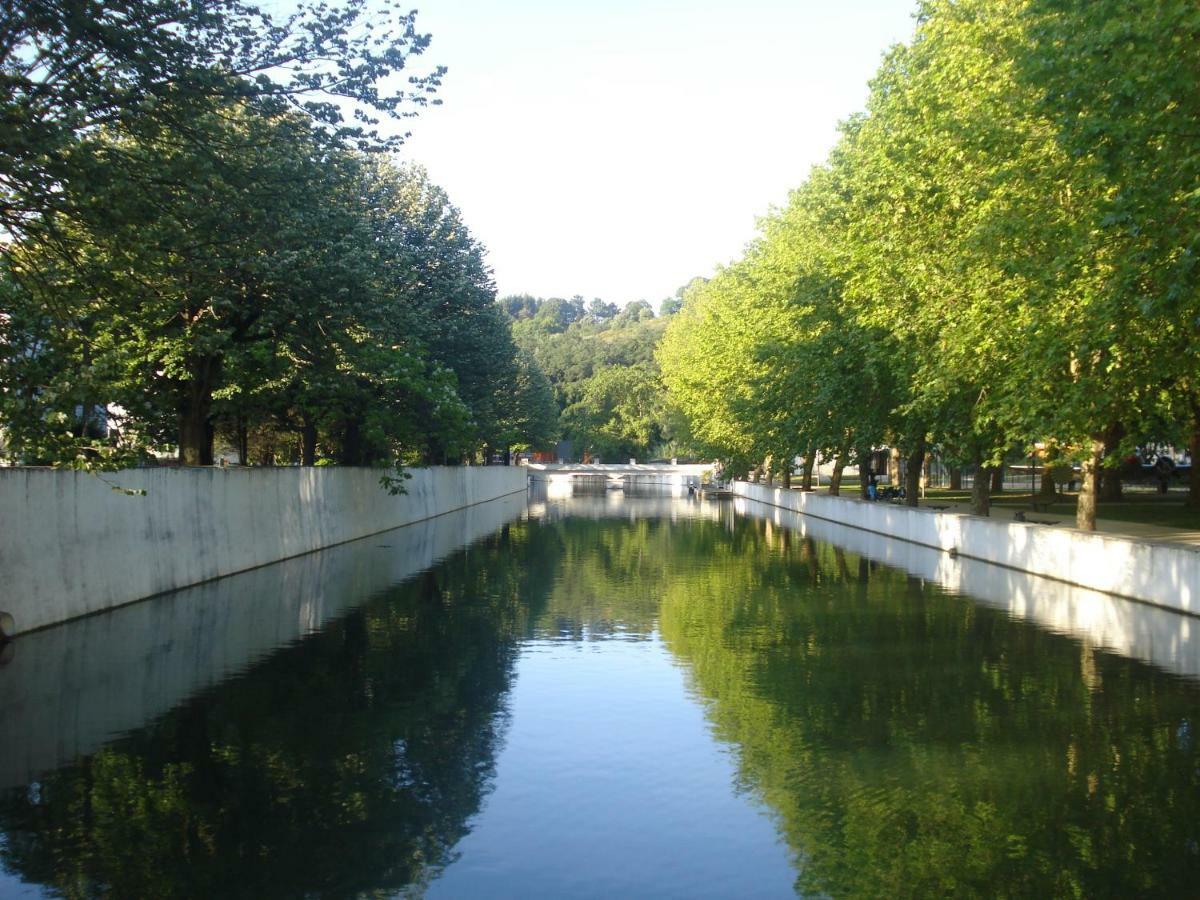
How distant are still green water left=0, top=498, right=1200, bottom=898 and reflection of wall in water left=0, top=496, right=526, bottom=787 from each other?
381 mm

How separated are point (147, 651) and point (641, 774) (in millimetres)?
8118

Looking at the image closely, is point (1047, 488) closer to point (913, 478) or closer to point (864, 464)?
point (864, 464)

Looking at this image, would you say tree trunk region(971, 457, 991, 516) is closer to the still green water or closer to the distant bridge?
the still green water

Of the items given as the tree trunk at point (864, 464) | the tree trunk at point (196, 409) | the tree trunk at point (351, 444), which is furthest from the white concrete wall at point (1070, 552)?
the tree trunk at point (196, 409)

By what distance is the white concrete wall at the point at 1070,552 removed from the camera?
20109 mm

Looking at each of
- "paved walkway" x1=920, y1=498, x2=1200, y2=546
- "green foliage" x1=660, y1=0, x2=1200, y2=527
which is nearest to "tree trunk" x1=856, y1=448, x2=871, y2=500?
"green foliage" x1=660, y1=0, x2=1200, y2=527

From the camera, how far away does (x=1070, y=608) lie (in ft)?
66.0

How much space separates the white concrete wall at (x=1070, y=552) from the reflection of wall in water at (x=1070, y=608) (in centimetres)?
30

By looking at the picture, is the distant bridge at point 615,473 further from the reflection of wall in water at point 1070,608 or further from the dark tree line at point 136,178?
the dark tree line at point 136,178

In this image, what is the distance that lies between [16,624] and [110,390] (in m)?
3.76

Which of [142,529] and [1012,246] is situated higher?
[1012,246]

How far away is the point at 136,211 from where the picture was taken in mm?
13805

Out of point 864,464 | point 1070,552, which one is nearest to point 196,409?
point 1070,552

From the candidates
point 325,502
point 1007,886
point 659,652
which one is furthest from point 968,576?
point 1007,886
